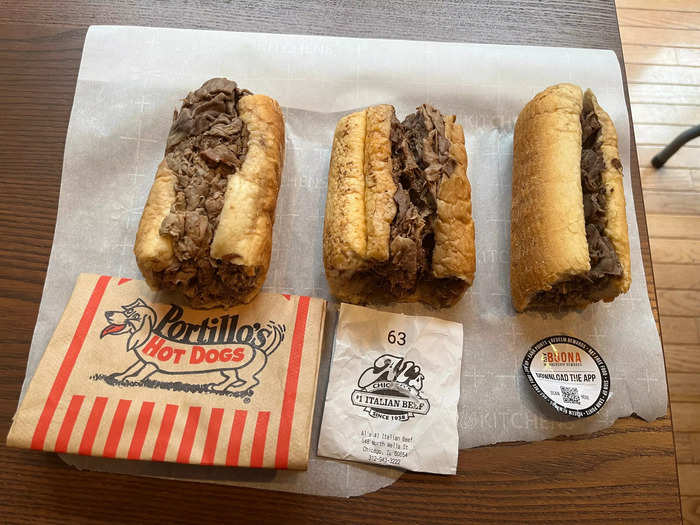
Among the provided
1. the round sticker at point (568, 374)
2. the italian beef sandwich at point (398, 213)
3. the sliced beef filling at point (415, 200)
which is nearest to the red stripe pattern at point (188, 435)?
the italian beef sandwich at point (398, 213)

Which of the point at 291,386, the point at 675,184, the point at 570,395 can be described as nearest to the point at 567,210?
the point at 570,395

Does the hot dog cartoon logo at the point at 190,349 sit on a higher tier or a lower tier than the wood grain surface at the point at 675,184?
lower

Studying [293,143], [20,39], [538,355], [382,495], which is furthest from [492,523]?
[20,39]

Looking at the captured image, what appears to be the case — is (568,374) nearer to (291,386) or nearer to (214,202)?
(291,386)

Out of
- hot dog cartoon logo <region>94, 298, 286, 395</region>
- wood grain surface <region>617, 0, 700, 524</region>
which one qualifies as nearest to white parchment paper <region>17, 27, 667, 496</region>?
hot dog cartoon logo <region>94, 298, 286, 395</region>

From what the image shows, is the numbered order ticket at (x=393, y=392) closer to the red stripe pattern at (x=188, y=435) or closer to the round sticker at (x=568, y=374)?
the round sticker at (x=568, y=374)

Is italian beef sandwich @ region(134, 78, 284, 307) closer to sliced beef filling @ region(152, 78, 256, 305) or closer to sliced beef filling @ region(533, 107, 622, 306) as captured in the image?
sliced beef filling @ region(152, 78, 256, 305)
